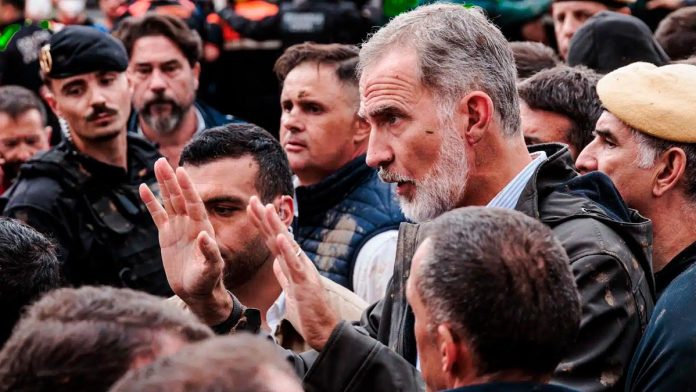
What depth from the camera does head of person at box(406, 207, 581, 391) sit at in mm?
2752

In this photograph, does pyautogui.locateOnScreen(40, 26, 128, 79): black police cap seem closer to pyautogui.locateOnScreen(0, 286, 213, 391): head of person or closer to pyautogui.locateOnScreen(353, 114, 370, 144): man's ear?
pyautogui.locateOnScreen(353, 114, 370, 144): man's ear

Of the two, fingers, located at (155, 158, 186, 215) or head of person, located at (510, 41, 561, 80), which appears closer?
fingers, located at (155, 158, 186, 215)

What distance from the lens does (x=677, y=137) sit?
4102 millimetres

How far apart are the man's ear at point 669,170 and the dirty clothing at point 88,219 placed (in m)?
2.54

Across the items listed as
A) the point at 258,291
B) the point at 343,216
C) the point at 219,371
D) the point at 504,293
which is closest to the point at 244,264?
the point at 258,291

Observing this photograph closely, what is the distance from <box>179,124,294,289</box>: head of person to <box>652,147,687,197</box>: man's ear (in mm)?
1474

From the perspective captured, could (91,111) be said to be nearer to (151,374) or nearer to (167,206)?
(167,206)

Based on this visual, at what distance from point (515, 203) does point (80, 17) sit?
25.1ft

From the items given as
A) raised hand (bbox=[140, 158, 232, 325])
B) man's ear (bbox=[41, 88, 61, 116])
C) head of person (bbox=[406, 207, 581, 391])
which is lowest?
man's ear (bbox=[41, 88, 61, 116])

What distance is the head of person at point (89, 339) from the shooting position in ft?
7.82

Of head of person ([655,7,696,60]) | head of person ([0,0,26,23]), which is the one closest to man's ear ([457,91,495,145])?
head of person ([655,7,696,60])

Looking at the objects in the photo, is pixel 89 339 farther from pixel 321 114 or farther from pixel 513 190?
pixel 321 114

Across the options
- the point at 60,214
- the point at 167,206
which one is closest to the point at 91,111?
the point at 60,214

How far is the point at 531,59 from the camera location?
6215mm
